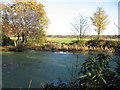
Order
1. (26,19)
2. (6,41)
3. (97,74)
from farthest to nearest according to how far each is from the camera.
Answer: (6,41) → (26,19) → (97,74)

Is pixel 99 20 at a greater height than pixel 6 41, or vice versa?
pixel 99 20

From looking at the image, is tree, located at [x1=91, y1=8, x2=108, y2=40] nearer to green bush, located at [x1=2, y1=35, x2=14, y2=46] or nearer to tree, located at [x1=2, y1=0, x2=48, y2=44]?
tree, located at [x1=2, y1=0, x2=48, y2=44]

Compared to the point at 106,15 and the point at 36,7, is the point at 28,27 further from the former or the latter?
the point at 106,15

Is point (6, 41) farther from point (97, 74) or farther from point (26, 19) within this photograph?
point (97, 74)

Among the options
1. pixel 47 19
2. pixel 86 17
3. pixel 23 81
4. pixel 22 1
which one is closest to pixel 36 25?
pixel 47 19

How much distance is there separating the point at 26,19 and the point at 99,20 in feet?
24.5

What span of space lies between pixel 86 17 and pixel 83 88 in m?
9.79

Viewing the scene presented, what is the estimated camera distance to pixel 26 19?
879 cm

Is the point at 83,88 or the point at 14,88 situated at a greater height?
the point at 83,88

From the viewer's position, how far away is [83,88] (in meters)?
1.52

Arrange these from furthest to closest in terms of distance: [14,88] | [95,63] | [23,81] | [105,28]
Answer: [105,28] → [23,81] → [14,88] → [95,63]

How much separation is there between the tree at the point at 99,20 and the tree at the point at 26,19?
5.46 m

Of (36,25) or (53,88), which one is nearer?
(53,88)

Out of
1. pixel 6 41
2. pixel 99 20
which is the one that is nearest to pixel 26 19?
pixel 6 41
